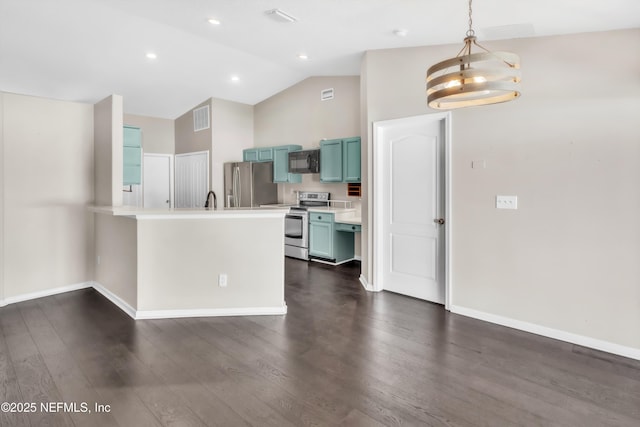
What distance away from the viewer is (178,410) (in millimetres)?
2061

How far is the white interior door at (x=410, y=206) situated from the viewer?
12.9 feet

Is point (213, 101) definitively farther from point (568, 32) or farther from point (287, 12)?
point (568, 32)

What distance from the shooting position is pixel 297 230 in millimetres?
6234

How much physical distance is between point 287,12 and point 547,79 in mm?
2425

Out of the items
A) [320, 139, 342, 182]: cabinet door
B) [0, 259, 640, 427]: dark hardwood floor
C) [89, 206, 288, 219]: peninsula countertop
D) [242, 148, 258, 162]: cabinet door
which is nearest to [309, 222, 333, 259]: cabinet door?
[320, 139, 342, 182]: cabinet door

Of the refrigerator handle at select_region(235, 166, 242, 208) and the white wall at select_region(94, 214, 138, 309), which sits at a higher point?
the refrigerator handle at select_region(235, 166, 242, 208)

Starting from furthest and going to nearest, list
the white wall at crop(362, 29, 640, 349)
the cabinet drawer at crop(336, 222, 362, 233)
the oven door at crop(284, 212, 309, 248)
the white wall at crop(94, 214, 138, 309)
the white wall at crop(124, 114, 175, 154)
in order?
1. the white wall at crop(124, 114, 175, 154)
2. the oven door at crop(284, 212, 309, 248)
3. the cabinet drawer at crop(336, 222, 362, 233)
4. the white wall at crop(94, 214, 138, 309)
5. the white wall at crop(362, 29, 640, 349)

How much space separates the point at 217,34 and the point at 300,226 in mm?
3201

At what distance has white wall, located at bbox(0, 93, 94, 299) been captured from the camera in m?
3.88

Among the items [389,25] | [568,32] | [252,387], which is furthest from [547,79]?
[252,387]

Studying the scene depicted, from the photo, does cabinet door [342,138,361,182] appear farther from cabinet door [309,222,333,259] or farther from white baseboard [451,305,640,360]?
white baseboard [451,305,640,360]

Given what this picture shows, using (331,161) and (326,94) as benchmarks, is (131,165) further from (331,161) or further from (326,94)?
(326,94)

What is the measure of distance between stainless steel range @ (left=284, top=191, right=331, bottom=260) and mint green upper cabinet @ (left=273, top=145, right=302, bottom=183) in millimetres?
417

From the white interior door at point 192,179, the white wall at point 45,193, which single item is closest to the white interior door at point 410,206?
the white wall at point 45,193
